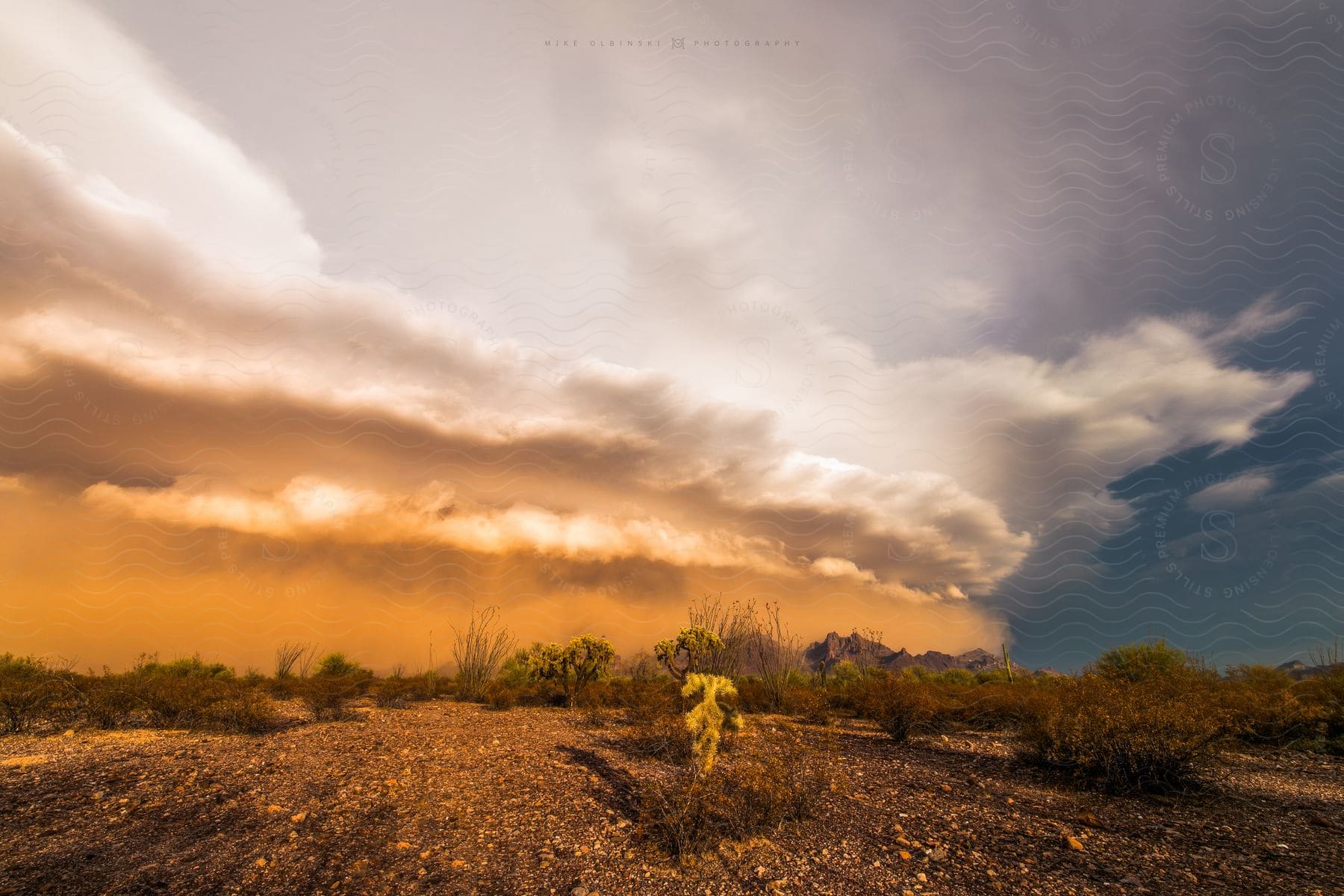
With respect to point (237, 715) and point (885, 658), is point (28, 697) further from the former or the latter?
point (885, 658)

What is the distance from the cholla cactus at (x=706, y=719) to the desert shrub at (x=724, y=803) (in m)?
0.30

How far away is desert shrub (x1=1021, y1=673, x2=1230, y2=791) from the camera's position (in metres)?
7.86

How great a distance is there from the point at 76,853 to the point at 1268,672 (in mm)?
28564

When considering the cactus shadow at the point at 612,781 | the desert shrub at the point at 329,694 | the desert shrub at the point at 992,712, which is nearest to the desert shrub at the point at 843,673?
the desert shrub at the point at 992,712

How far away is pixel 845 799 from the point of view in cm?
791

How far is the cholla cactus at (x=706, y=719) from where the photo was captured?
7766 mm

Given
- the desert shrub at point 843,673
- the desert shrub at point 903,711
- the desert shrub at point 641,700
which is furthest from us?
the desert shrub at point 843,673

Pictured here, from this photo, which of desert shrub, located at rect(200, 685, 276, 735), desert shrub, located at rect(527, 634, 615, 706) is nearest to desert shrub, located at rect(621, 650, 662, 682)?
desert shrub, located at rect(527, 634, 615, 706)

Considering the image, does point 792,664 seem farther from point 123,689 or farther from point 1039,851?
point 123,689

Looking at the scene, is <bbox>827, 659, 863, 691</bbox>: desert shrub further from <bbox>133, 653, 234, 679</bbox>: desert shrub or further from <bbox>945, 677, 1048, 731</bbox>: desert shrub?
<bbox>133, 653, 234, 679</bbox>: desert shrub

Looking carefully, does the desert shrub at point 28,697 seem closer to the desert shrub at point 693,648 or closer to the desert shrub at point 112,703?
the desert shrub at point 112,703

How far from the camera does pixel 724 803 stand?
702cm

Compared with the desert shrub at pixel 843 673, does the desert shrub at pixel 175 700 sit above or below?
below

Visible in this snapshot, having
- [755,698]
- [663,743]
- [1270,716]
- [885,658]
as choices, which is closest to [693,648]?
[755,698]
